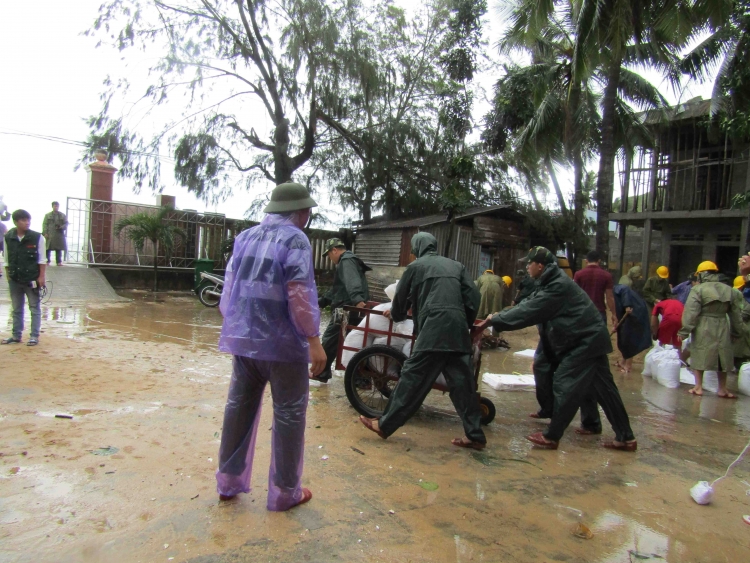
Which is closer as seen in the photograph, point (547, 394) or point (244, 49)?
point (547, 394)

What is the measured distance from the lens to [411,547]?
2.76m

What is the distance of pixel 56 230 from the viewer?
1423 cm

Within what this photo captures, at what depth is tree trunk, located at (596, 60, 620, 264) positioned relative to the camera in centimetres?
1177

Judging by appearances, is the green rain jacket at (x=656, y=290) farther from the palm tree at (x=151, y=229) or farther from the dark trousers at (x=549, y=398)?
the palm tree at (x=151, y=229)

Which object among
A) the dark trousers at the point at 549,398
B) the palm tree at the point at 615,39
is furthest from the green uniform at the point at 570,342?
the palm tree at the point at 615,39

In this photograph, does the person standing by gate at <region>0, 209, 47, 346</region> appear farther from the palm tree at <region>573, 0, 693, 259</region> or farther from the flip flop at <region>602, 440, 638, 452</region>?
the palm tree at <region>573, 0, 693, 259</region>

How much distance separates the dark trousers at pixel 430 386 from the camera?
4.16 metres

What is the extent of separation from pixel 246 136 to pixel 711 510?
47.0 ft

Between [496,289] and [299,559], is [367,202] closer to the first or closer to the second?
[496,289]

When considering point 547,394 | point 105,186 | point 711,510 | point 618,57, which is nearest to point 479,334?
point 547,394

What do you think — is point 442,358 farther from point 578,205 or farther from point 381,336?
point 578,205

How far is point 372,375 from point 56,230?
12518 millimetres

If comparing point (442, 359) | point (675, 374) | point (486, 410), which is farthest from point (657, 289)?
point (442, 359)

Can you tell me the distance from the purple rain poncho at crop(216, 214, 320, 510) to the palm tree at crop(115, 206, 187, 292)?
1245 centimetres
